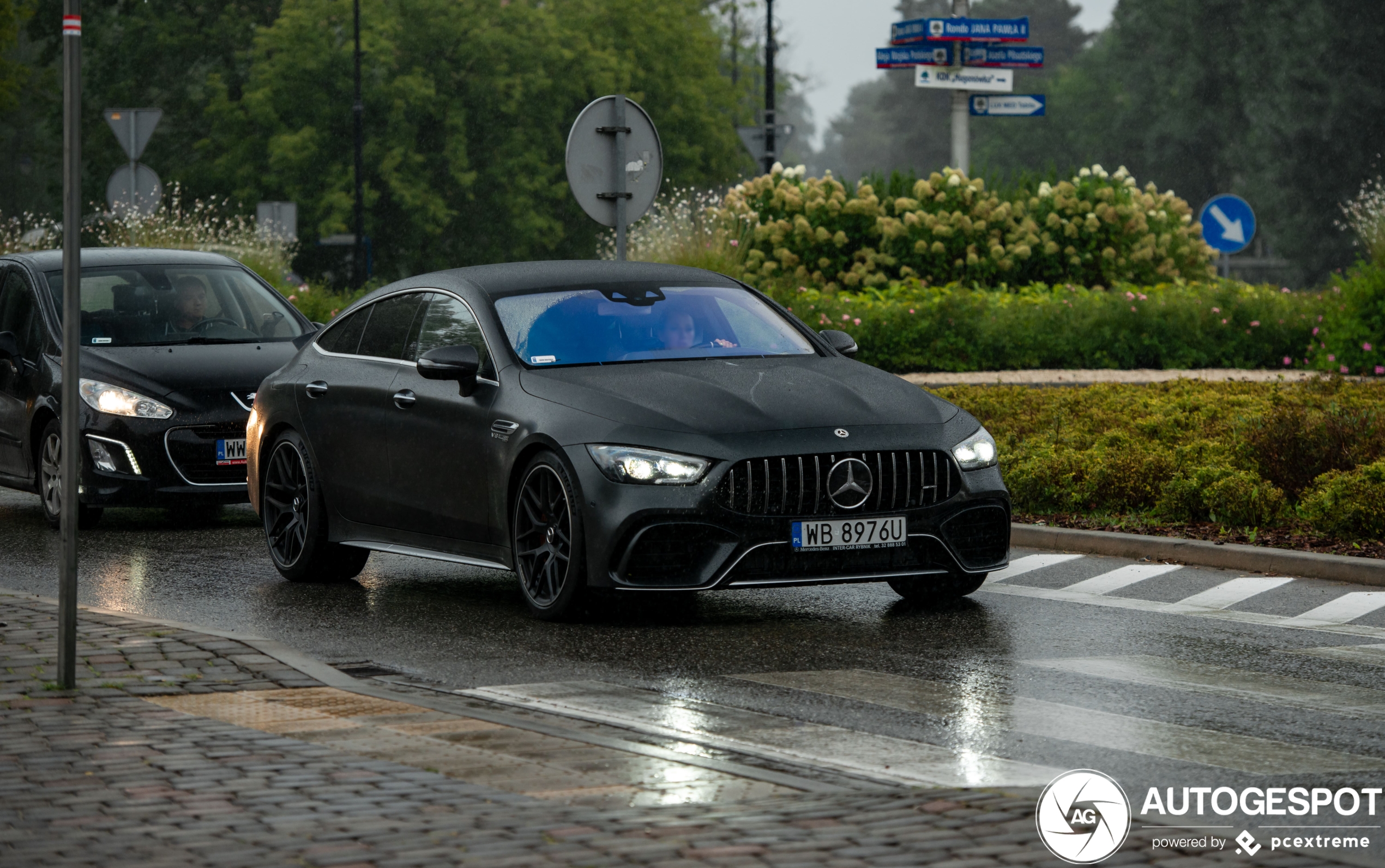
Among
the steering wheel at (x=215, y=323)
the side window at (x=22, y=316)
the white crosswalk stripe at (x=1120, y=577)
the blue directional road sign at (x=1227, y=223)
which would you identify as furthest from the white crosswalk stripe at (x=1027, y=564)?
the blue directional road sign at (x=1227, y=223)

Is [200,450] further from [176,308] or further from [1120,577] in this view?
[1120,577]

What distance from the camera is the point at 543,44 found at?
67438 mm

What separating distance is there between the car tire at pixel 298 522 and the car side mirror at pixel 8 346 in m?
3.61

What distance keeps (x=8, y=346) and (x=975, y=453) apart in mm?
7493

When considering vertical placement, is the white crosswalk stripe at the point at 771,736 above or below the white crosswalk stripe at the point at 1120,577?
above

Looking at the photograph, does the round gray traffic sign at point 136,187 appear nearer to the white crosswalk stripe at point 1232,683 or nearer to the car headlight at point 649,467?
the car headlight at point 649,467

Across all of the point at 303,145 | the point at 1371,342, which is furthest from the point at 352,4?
the point at 1371,342

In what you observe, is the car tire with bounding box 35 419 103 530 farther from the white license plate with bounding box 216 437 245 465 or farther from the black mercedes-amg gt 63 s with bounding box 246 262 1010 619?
the black mercedes-amg gt 63 s with bounding box 246 262 1010 619

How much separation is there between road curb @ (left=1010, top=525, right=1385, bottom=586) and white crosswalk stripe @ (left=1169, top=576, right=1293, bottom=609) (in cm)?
15

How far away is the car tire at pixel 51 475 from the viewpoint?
45.7ft

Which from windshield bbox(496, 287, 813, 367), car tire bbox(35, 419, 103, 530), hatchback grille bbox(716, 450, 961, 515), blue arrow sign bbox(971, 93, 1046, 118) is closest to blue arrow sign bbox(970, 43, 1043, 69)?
blue arrow sign bbox(971, 93, 1046, 118)

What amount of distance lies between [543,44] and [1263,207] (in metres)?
28.8

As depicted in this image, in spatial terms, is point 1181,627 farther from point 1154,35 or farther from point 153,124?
point 1154,35

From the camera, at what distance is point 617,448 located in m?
9.24
